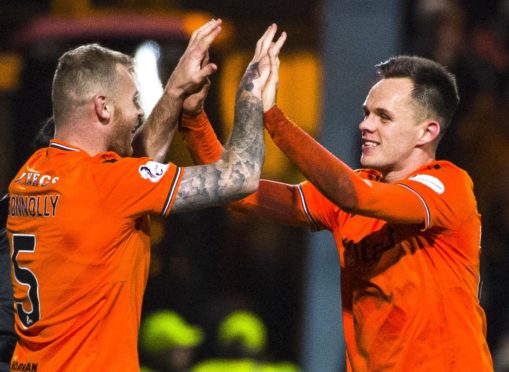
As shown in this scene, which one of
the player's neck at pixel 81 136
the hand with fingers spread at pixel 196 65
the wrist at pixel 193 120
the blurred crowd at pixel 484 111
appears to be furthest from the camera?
the blurred crowd at pixel 484 111

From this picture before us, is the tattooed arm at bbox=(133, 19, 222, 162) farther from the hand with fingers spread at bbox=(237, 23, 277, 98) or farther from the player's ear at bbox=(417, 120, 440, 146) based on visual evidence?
the player's ear at bbox=(417, 120, 440, 146)

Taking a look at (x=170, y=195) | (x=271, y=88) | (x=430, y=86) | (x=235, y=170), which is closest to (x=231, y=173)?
(x=235, y=170)

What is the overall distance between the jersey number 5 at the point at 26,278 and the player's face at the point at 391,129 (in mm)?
1143

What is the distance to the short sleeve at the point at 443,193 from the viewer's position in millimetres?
3484

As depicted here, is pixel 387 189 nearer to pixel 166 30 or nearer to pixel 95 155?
pixel 95 155

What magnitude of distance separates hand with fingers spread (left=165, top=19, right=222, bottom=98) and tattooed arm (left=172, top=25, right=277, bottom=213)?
0.27m

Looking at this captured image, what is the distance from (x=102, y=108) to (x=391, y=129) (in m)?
0.98

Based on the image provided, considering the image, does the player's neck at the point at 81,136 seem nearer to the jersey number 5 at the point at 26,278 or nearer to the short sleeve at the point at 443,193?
the jersey number 5 at the point at 26,278

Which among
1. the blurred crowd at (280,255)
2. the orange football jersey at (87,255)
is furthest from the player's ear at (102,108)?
the blurred crowd at (280,255)

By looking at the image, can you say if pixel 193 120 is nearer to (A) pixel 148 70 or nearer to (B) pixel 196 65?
(B) pixel 196 65

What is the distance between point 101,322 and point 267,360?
12.6 feet

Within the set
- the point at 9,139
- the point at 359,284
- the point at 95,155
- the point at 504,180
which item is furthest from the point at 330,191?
the point at 9,139

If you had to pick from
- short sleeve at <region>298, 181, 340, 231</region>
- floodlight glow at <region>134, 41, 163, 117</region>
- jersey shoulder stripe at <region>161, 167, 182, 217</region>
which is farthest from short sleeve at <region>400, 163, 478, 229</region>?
floodlight glow at <region>134, 41, 163, 117</region>

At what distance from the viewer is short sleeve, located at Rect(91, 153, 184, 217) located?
127 inches
